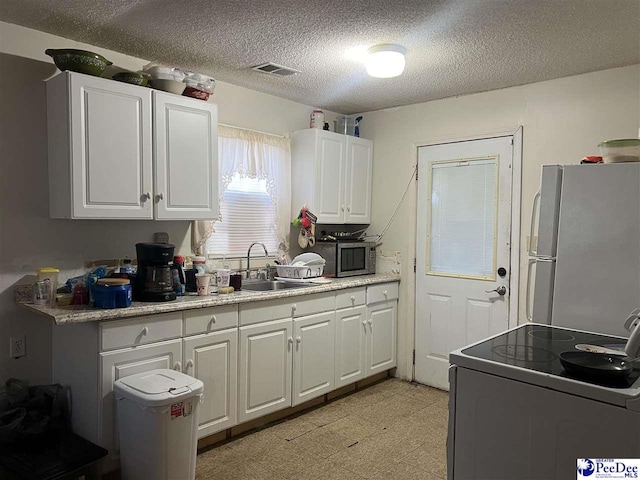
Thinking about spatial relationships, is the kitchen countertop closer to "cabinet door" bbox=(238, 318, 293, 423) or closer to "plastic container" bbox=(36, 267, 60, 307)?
"plastic container" bbox=(36, 267, 60, 307)

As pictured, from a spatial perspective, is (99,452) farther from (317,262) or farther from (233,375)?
(317,262)

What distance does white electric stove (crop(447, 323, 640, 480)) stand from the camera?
5.07ft

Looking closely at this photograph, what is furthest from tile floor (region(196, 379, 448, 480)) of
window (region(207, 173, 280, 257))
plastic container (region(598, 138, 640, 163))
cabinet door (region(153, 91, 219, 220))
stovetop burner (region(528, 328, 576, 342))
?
plastic container (region(598, 138, 640, 163))

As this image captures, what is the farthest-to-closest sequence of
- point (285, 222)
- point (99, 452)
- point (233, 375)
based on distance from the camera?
point (285, 222) < point (233, 375) < point (99, 452)

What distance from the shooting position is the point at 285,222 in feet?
13.8

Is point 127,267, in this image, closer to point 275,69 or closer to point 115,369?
point 115,369

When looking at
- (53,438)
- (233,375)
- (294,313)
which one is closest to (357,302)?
(294,313)

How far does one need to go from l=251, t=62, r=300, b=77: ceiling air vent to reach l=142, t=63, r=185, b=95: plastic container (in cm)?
54

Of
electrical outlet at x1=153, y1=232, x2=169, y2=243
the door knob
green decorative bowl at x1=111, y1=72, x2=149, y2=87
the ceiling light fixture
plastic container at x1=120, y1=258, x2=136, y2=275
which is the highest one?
the ceiling light fixture

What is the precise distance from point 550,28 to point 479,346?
175 centimetres

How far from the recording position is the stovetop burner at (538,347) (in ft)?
5.84

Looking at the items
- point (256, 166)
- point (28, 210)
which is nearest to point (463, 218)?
→ point (256, 166)

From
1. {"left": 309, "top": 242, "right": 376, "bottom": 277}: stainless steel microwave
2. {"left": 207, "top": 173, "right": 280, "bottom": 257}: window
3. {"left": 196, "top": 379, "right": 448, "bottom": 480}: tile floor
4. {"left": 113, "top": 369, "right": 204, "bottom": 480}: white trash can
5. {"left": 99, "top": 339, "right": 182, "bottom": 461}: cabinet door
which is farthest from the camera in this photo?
{"left": 309, "top": 242, "right": 376, "bottom": 277}: stainless steel microwave

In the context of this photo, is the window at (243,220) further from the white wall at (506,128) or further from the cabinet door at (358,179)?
the white wall at (506,128)
